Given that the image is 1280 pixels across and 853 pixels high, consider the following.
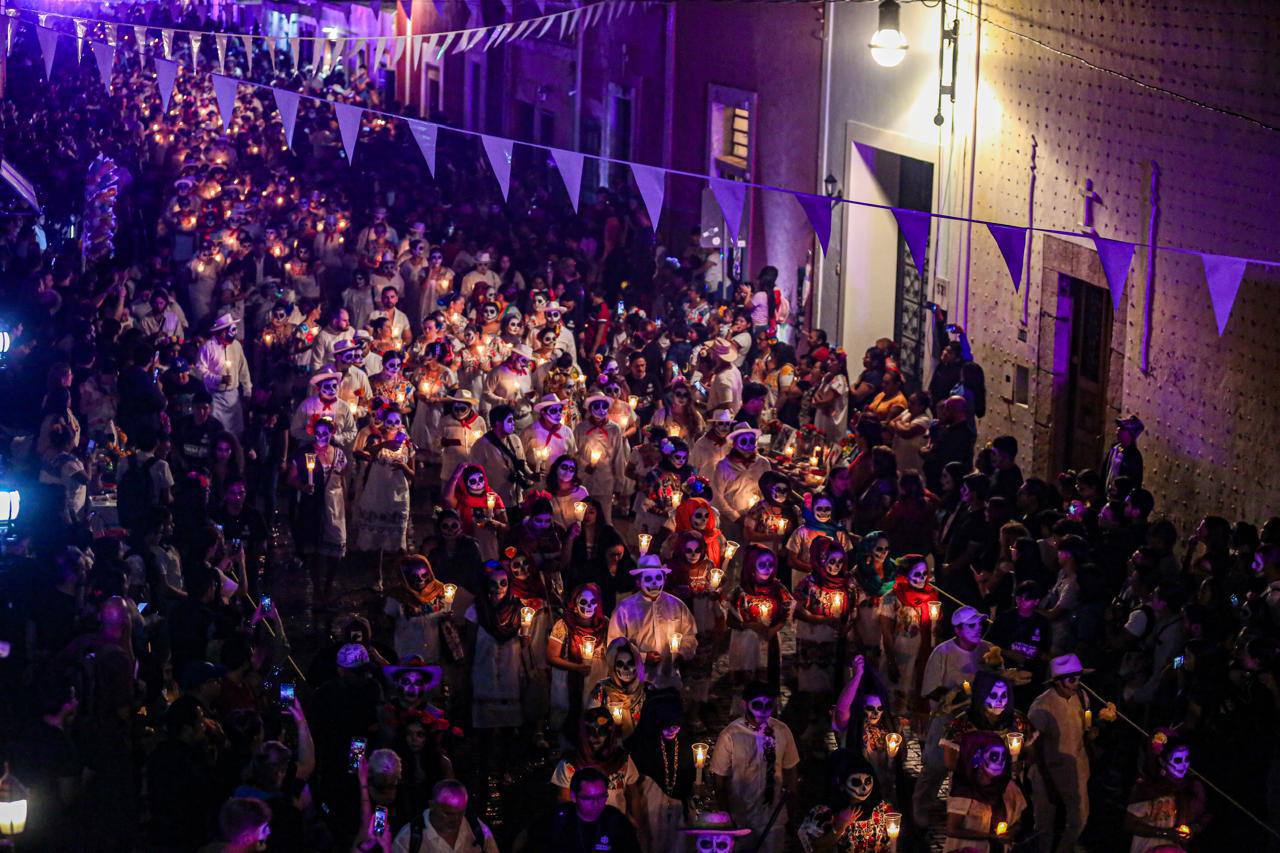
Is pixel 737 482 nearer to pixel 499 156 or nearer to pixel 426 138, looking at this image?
pixel 499 156

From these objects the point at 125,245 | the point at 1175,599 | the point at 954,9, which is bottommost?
the point at 1175,599

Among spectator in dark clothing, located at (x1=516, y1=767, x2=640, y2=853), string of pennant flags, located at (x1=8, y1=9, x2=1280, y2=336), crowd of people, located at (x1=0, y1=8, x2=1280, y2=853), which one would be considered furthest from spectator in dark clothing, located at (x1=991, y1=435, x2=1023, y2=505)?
spectator in dark clothing, located at (x1=516, y1=767, x2=640, y2=853)

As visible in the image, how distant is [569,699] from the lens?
12.2m

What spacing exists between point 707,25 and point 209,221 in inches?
283

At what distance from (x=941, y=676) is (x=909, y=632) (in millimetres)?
1058

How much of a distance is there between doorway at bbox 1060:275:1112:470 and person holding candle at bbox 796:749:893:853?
860cm

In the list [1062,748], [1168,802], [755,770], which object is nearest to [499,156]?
[755,770]

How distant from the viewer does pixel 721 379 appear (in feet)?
62.7

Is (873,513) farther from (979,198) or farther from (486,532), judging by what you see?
(979,198)

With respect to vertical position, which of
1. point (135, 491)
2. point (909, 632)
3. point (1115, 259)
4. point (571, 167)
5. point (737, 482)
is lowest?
point (909, 632)

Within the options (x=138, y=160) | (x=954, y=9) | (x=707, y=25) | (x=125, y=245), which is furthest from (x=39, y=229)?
(x=954, y=9)

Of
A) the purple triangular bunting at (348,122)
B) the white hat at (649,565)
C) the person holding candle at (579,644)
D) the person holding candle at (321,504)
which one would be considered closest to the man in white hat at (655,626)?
the white hat at (649,565)

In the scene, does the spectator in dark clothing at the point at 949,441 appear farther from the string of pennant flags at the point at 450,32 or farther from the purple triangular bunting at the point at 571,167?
the string of pennant flags at the point at 450,32

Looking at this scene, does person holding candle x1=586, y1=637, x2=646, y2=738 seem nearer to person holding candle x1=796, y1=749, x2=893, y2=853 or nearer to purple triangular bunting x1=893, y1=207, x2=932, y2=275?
person holding candle x1=796, y1=749, x2=893, y2=853
